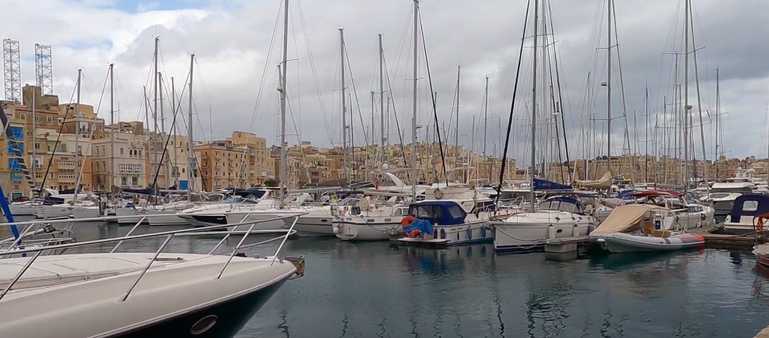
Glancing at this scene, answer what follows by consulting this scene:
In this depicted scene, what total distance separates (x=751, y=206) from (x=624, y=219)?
23.0 feet

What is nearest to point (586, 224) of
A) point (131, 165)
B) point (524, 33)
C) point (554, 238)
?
point (554, 238)

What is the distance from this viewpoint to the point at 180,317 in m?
7.24

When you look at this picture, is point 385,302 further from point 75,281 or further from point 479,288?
point 75,281

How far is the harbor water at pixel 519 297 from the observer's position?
519 inches

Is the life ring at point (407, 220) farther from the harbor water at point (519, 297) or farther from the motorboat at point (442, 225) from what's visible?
the harbor water at point (519, 297)

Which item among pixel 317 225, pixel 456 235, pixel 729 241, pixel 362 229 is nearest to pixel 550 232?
pixel 456 235

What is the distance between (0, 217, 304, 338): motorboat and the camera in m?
6.24

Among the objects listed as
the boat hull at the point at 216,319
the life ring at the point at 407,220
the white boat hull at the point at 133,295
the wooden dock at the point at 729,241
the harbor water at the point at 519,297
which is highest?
the white boat hull at the point at 133,295

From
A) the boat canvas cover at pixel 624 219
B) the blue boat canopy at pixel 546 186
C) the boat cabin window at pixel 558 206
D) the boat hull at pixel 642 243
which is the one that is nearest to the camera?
the boat hull at pixel 642 243

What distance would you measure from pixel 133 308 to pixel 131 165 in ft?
283

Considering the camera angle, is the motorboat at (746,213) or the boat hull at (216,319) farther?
the motorboat at (746,213)

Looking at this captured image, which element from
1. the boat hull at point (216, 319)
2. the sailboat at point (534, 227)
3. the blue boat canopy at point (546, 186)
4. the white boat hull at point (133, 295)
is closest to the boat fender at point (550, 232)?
the sailboat at point (534, 227)

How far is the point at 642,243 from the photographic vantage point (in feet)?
78.3

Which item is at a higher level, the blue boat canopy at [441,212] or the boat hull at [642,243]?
the blue boat canopy at [441,212]
